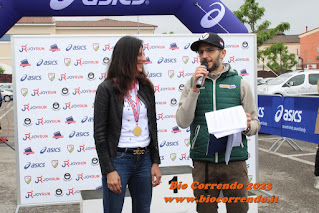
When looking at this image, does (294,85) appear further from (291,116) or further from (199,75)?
(199,75)

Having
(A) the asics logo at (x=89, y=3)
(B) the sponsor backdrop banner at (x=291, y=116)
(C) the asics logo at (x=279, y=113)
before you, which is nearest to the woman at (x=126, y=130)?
(A) the asics logo at (x=89, y=3)

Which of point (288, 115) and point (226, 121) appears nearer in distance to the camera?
point (226, 121)

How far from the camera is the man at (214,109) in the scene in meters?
2.85

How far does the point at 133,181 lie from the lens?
2863 mm

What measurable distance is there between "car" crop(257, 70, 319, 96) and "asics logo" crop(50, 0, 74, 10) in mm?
11566

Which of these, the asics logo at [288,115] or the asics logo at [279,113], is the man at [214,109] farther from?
the asics logo at [279,113]

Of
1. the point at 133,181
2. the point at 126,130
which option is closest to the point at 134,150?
the point at 126,130

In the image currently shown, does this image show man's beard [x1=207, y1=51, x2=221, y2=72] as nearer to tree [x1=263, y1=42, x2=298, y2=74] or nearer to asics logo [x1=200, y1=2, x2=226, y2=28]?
asics logo [x1=200, y1=2, x2=226, y2=28]

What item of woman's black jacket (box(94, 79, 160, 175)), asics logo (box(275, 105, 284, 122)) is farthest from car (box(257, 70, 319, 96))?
woman's black jacket (box(94, 79, 160, 175))

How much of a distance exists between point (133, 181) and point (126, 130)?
39 centimetres

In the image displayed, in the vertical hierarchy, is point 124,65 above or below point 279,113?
above

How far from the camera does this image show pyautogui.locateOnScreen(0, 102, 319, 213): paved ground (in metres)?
5.41

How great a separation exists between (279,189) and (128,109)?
13.7ft

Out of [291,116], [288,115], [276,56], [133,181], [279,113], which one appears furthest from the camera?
[276,56]
